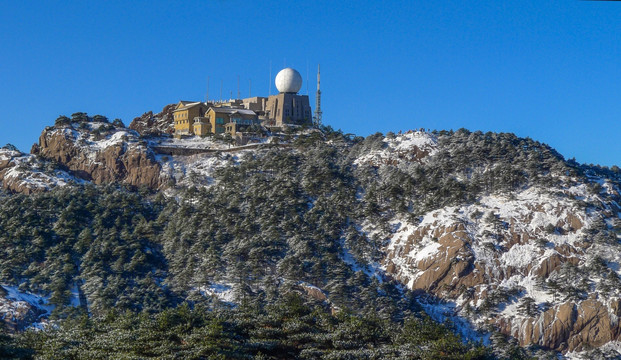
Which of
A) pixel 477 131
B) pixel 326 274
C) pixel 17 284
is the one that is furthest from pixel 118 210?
pixel 477 131

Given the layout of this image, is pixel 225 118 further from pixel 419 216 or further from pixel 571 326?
pixel 571 326

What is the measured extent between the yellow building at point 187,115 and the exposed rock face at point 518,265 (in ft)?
170

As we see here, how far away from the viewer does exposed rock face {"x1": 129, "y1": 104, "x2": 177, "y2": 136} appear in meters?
155

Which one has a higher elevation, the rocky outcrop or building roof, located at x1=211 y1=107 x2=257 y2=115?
building roof, located at x1=211 y1=107 x2=257 y2=115

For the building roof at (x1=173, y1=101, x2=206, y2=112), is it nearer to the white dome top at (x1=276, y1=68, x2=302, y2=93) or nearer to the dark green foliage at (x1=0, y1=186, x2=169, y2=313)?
the white dome top at (x1=276, y1=68, x2=302, y2=93)

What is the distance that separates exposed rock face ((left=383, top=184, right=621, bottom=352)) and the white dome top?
47731mm

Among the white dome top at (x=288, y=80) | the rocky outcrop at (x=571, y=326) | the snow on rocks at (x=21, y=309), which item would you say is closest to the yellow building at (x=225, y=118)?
the white dome top at (x=288, y=80)

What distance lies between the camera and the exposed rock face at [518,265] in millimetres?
94062

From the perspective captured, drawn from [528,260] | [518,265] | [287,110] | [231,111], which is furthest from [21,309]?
[287,110]

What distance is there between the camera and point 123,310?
91875 mm

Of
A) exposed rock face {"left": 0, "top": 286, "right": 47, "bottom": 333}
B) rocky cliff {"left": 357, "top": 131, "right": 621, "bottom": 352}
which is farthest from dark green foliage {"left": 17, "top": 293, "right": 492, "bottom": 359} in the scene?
rocky cliff {"left": 357, "top": 131, "right": 621, "bottom": 352}

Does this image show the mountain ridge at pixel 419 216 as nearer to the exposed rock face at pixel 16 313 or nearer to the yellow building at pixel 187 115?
the exposed rock face at pixel 16 313

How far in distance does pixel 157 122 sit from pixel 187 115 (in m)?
11.5

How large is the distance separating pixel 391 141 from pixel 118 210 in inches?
1696
